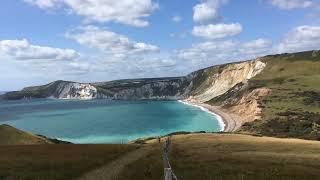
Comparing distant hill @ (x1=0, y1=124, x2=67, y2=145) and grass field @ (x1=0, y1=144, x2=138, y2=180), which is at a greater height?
grass field @ (x1=0, y1=144, x2=138, y2=180)

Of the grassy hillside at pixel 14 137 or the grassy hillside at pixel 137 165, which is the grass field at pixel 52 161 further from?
the grassy hillside at pixel 14 137

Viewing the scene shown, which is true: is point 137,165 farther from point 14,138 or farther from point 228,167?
point 14,138

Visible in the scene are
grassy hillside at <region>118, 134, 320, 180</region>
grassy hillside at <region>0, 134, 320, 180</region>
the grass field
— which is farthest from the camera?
the grass field

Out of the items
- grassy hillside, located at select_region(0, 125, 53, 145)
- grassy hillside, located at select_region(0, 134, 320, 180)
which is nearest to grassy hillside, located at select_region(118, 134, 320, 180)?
grassy hillside, located at select_region(0, 134, 320, 180)

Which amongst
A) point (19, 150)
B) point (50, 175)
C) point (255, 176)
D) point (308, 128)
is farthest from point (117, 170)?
point (308, 128)

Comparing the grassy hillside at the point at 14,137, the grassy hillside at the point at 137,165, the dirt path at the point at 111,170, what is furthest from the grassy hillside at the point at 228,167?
the grassy hillside at the point at 14,137

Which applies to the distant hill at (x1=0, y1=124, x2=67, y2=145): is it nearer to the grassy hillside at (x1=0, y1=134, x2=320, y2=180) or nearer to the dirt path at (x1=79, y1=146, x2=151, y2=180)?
the grassy hillside at (x1=0, y1=134, x2=320, y2=180)

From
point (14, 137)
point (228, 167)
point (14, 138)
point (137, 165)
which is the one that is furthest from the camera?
point (14, 137)

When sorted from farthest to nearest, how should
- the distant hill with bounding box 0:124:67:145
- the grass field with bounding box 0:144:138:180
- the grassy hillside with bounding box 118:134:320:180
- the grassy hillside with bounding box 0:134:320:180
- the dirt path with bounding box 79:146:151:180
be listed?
1. the distant hill with bounding box 0:124:67:145
2. the grass field with bounding box 0:144:138:180
3. the dirt path with bounding box 79:146:151:180
4. the grassy hillside with bounding box 0:134:320:180
5. the grassy hillside with bounding box 118:134:320:180

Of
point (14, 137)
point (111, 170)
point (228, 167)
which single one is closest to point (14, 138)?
point (14, 137)
